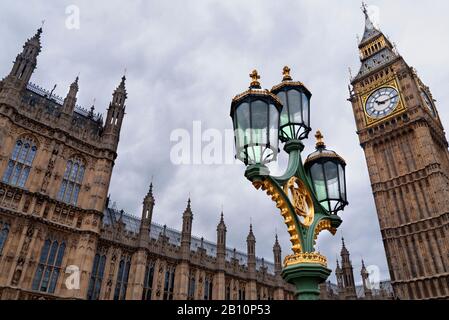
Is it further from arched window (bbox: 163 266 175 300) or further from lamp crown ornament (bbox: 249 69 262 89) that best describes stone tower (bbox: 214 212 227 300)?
lamp crown ornament (bbox: 249 69 262 89)

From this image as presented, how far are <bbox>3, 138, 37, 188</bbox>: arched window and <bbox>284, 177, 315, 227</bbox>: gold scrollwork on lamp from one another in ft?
70.2

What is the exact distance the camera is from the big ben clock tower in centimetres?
3747

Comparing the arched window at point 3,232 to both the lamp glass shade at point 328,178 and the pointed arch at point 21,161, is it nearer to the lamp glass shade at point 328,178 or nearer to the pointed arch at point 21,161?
the pointed arch at point 21,161

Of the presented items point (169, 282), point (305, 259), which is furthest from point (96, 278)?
point (305, 259)

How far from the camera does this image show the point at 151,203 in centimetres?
2870

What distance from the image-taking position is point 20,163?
22.0 meters

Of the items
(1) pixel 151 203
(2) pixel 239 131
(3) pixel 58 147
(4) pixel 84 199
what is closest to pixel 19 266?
(4) pixel 84 199

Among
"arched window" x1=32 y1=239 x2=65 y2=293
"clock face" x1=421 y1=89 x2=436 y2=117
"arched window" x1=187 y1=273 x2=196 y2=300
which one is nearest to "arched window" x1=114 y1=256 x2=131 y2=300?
"arched window" x1=32 y1=239 x2=65 y2=293

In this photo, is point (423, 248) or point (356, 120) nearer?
point (423, 248)

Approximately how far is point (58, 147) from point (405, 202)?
40711 millimetres

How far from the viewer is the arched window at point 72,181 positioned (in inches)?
917

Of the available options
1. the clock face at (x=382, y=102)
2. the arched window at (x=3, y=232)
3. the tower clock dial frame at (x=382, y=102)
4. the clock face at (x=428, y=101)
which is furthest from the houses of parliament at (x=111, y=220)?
the clock face at (x=428, y=101)

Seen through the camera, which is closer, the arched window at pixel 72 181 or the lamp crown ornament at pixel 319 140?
the lamp crown ornament at pixel 319 140
